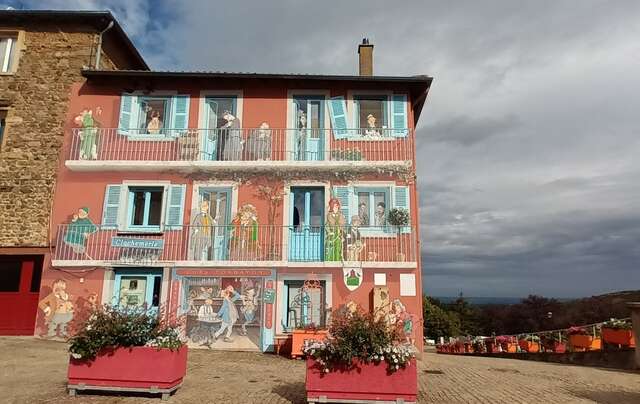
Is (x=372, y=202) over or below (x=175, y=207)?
over

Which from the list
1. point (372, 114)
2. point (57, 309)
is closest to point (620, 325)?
point (372, 114)

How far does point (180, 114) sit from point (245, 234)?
433cm

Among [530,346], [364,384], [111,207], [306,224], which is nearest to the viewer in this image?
[364,384]

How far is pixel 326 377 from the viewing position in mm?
6484

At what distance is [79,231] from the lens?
13.5m

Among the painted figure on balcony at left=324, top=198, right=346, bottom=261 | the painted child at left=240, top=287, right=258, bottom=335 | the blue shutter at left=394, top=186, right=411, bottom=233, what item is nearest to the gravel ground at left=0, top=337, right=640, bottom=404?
the painted child at left=240, top=287, right=258, bottom=335

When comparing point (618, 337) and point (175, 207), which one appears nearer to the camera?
point (618, 337)

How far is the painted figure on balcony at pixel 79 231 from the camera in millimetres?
13366

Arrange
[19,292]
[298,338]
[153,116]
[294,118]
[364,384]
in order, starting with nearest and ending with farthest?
1. [364,384]
2. [298,338]
3. [19,292]
4. [294,118]
5. [153,116]

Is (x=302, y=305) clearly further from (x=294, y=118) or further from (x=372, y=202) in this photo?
(x=294, y=118)

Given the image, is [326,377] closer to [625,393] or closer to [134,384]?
[134,384]

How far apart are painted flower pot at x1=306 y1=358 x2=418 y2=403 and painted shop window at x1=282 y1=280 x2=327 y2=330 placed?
6.48m

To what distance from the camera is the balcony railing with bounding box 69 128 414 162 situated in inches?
552

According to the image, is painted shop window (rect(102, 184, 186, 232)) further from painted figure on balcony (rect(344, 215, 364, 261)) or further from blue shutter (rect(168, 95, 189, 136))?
painted figure on balcony (rect(344, 215, 364, 261))
